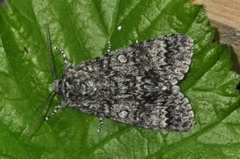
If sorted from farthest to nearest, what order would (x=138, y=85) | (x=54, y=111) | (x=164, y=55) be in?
(x=138, y=85) < (x=164, y=55) < (x=54, y=111)

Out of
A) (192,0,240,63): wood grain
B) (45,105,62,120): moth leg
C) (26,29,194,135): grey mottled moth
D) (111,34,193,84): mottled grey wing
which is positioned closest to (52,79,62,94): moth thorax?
(26,29,194,135): grey mottled moth

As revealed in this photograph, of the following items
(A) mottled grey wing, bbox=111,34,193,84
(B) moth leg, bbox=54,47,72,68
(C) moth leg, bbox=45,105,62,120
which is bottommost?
(C) moth leg, bbox=45,105,62,120

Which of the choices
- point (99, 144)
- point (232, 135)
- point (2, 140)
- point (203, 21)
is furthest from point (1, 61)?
point (232, 135)

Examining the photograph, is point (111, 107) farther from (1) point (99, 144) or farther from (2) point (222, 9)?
(2) point (222, 9)

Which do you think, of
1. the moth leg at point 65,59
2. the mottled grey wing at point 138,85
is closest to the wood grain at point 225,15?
the mottled grey wing at point 138,85

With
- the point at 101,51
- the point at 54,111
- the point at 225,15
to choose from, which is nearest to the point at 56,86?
the point at 54,111

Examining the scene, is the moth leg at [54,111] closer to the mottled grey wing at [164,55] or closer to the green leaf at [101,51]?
the green leaf at [101,51]

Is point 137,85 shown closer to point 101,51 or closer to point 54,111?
point 101,51

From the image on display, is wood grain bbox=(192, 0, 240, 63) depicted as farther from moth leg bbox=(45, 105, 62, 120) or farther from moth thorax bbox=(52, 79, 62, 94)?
moth leg bbox=(45, 105, 62, 120)
